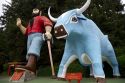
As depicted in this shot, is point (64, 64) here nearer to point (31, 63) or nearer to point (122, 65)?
point (31, 63)

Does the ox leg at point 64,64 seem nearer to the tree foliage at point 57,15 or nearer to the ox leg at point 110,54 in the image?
the ox leg at point 110,54

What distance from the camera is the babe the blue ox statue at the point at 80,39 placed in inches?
312

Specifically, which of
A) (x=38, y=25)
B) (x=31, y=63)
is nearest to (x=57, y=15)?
(x=38, y=25)

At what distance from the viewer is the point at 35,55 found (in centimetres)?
1005

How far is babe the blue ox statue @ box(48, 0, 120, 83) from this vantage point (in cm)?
793

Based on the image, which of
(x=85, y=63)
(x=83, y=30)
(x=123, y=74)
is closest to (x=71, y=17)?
(x=83, y=30)

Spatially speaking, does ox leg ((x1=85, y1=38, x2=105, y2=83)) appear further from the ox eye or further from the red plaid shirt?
the red plaid shirt

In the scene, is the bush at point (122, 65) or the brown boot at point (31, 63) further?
the bush at point (122, 65)

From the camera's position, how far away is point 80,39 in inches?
336

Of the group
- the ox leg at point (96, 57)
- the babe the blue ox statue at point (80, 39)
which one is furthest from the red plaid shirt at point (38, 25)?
the ox leg at point (96, 57)

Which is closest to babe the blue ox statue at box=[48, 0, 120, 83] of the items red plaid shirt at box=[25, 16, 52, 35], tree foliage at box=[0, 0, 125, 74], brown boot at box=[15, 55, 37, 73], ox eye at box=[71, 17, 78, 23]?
ox eye at box=[71, 17, 78, 23]

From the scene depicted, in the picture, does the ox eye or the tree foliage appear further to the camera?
the tree foliage

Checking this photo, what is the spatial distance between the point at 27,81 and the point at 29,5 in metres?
4.88

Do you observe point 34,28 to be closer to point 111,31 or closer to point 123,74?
point 123,74
